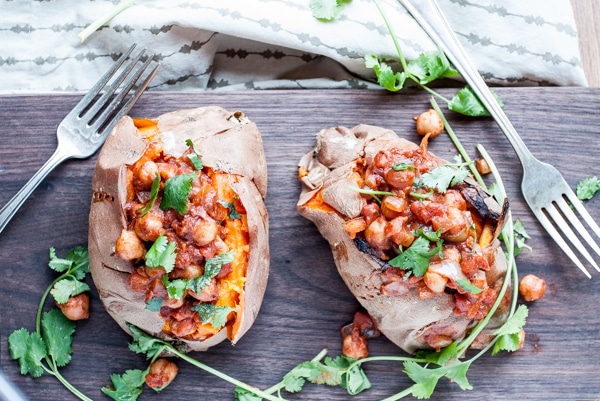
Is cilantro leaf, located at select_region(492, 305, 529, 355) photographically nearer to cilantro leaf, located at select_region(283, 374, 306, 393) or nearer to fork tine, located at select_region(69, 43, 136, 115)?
cilantro leaf, located at select_region(283, 374, 306, 393)

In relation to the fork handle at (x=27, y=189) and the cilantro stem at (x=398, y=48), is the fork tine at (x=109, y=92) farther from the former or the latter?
the cilantro stem at (x=398, y=48)

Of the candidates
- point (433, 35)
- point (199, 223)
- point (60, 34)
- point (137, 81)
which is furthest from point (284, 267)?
point (60, 34)

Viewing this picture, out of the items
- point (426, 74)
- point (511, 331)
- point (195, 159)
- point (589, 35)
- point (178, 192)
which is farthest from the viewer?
point (589, 35)

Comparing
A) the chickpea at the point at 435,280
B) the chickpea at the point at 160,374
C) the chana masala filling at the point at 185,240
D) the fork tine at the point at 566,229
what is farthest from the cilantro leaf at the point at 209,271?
the fork tine at the point at 566,229

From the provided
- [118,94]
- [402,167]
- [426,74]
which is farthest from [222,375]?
[426,74]

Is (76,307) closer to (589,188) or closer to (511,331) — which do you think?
(511,331)

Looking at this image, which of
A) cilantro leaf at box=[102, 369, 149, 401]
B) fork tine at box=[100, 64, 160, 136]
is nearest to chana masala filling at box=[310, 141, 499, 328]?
fork tine at box=[100, 64, 160, 136]
